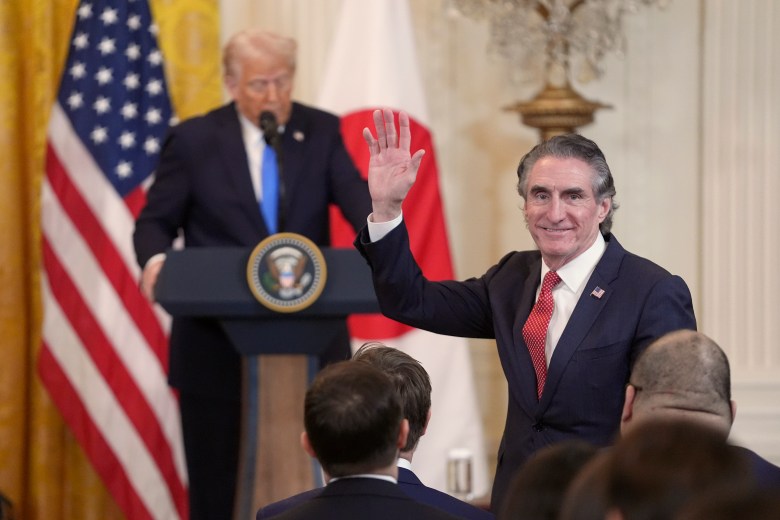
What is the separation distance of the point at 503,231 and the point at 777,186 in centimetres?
129

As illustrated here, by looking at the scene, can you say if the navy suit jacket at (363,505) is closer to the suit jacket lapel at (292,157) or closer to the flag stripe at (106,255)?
the suit jacket lapel at (292,157)

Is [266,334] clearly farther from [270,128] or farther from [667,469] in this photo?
[667,469]

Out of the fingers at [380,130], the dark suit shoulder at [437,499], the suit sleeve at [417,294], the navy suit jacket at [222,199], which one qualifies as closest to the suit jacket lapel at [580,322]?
the suit sleeve at [417,294]

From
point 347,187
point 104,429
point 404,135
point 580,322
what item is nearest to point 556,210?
point 580,322

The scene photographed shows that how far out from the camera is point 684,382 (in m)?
2.11

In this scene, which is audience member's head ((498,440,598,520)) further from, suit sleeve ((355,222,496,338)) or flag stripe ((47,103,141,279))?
flag stripe ((47,103,141,279))

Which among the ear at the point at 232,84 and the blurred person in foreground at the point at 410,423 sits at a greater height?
the ear at the point at 232,84

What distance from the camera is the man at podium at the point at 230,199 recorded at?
180 inches

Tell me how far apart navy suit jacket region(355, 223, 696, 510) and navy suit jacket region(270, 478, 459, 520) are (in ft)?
2.81

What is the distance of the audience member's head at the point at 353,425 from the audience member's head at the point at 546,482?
1.27ft

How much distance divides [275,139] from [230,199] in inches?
15.9

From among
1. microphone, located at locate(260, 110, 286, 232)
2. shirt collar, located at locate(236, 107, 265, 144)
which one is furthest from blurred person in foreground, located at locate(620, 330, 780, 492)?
Answer: shirt collar, located at locate(236, 107, 265, 144)

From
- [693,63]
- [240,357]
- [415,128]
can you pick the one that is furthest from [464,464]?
[693,63]

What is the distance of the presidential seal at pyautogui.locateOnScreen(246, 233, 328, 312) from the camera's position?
3963 millimetres
